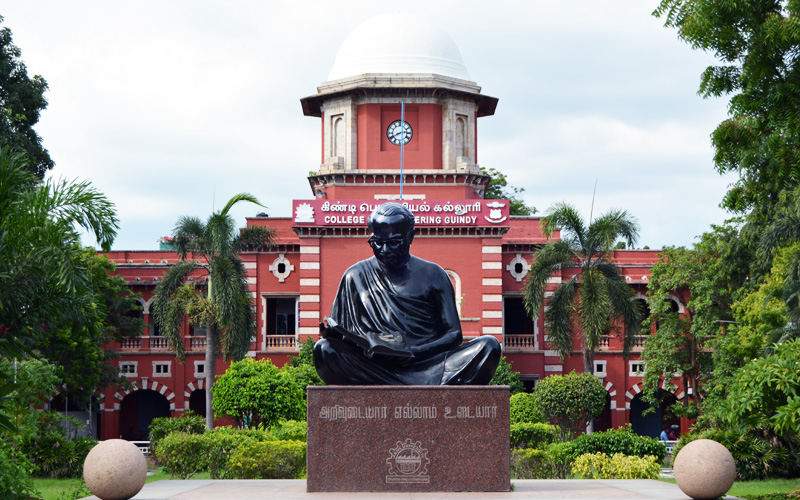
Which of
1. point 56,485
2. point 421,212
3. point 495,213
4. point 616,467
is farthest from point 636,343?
point 56,485

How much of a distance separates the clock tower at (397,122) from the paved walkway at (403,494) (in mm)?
24855

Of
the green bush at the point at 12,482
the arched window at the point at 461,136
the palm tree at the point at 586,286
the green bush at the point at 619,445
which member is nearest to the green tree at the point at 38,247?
the green bush at the point at 12,482

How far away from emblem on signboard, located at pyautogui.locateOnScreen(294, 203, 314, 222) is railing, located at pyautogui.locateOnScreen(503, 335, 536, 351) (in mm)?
8462

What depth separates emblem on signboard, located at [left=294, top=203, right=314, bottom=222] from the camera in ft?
108

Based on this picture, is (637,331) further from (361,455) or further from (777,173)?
(361,455)

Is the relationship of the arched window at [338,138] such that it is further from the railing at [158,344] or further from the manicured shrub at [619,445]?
the manicured shrub at [619,445]

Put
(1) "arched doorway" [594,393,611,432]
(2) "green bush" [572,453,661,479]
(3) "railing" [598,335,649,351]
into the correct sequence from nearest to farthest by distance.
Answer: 1. (2) "green bush" [572,453,661,479]
2. (3) "railing" [598,335,649,351]
3. (1) "arched doorway" [594,393,611,432]

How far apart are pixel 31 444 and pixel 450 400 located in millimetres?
12608

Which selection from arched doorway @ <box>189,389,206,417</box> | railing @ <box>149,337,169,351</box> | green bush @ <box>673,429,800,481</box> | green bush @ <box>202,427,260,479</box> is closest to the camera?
green bush @ <box>202,427,260,479</box>

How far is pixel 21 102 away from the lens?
87.9ft

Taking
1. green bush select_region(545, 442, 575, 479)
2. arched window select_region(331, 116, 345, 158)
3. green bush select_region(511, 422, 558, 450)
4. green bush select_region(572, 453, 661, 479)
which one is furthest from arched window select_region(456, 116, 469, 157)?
green bush select_region(572, 453, 661, 479)

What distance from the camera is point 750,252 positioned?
28516mm

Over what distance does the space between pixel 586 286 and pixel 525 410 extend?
14.9 ft

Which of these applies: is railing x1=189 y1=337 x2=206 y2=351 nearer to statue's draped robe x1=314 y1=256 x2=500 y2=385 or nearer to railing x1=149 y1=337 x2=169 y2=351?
railing x1=149 y1=337 x2=169 y2=351
